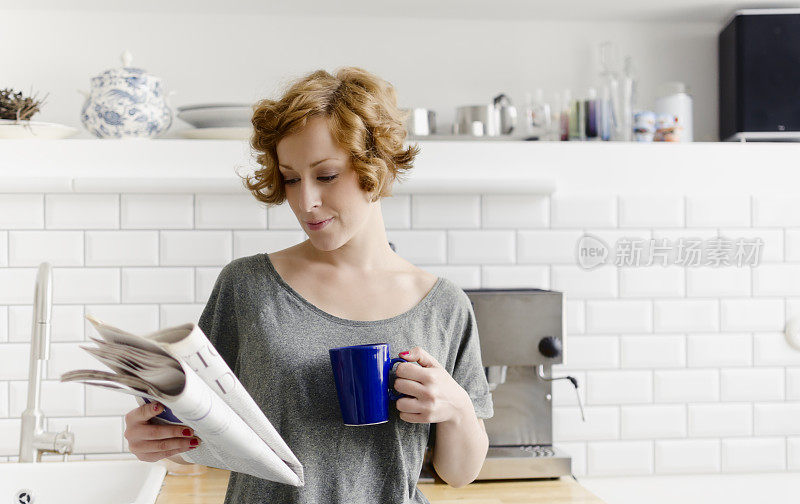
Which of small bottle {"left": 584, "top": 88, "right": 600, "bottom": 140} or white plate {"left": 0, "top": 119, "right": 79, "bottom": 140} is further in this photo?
small bottle {"left": 584, "top": 88, "right": 600, "bottom": 140}

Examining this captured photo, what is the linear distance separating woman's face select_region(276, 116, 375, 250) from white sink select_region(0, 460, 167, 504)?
74 cm

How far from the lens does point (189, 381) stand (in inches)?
23.5

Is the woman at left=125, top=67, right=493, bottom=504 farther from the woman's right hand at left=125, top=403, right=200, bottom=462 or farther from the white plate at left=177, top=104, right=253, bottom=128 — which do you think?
the white plate at left=177, top=104, right=253, bottom=128

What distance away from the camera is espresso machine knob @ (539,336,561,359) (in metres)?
1.58

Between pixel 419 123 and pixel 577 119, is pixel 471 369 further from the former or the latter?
pixel 577 119

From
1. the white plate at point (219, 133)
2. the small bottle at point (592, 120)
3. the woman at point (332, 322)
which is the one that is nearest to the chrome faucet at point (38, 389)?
the white plate at point (219, 133)

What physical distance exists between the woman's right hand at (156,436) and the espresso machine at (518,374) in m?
0.81

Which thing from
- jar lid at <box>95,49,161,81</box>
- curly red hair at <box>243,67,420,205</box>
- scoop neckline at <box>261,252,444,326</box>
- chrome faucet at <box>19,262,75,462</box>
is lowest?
chrome faucet at <box>19,262,75,462</box>

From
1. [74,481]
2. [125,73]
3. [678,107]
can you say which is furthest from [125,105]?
[678,107]

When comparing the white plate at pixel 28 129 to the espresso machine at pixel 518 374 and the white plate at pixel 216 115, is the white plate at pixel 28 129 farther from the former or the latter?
the espresso machine at pixel 518 374

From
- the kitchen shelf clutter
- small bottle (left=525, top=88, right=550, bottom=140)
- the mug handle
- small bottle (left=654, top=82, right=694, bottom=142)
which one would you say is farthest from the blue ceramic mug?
small bottle (left=654, top=82, right=694, bottom=142)

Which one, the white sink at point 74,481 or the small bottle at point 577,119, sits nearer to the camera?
the white sink at point 74,481

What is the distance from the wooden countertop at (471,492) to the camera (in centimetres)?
142

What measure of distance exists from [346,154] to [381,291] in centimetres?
19
